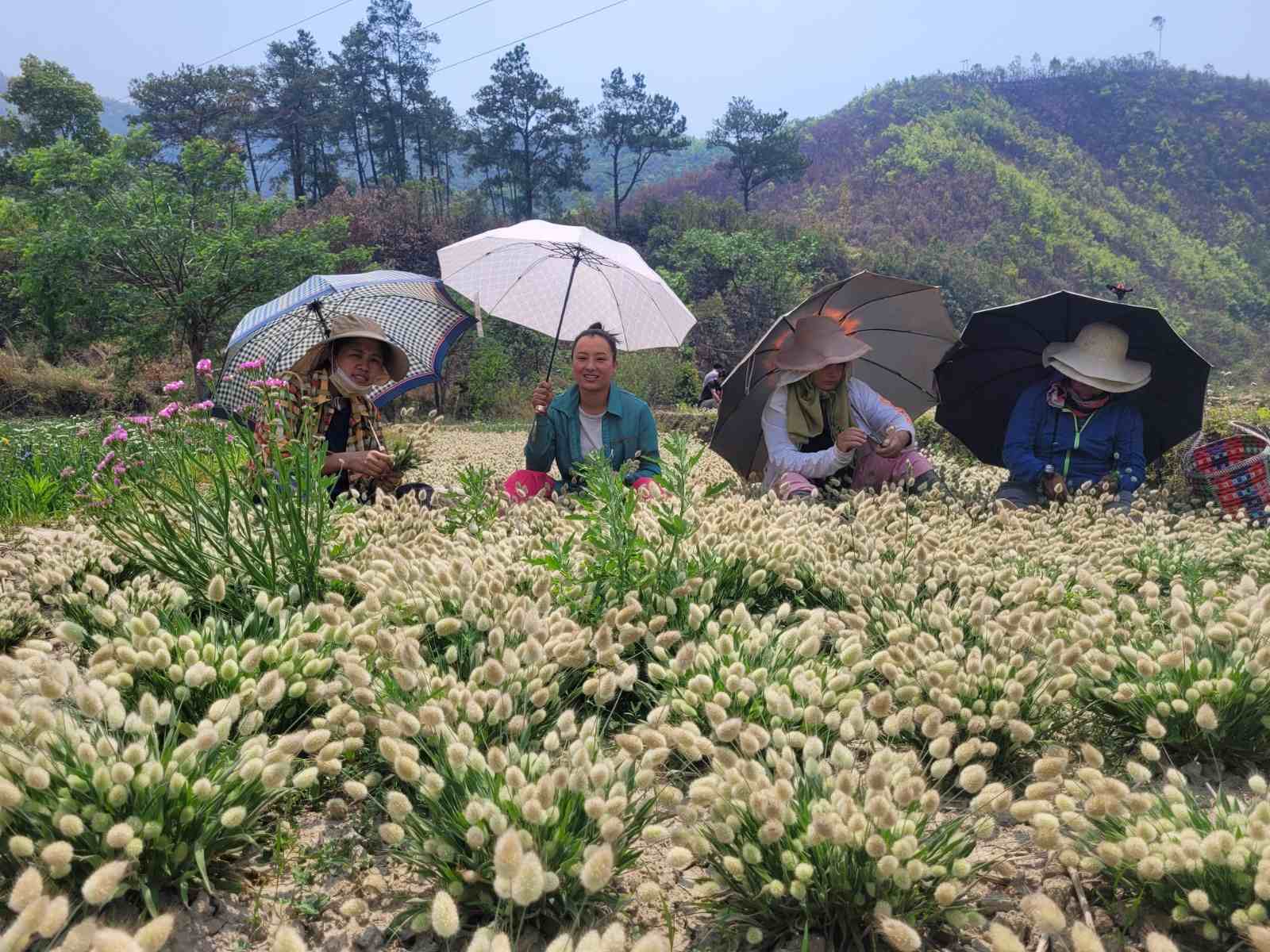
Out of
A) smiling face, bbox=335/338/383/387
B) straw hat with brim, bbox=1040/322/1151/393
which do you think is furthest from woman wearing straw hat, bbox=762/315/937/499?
smiling face, bbox=335/338/383/387

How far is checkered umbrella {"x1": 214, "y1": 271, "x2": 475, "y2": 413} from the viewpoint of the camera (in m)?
5.00

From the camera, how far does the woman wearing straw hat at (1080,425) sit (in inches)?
207

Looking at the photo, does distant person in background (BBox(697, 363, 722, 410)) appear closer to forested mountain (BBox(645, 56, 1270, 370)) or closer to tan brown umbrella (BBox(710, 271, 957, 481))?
tan brown umbrella (BBox(710, 271, 957, 481))

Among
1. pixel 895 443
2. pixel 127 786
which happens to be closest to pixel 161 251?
pixel 895 443

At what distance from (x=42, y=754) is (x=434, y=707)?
808 millimetres

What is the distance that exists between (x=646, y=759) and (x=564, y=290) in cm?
526

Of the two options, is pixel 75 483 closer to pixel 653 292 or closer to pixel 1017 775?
pixel 653 292

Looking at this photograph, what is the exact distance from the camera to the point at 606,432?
5.38 meters

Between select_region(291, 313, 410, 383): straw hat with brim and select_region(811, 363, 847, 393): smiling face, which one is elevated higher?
select_region(291, 313, 410, 383): straw hat with brim

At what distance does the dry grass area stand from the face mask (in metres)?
2.11

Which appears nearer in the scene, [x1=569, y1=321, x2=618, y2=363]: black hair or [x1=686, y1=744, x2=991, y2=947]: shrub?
[x1=686, y1=744, x2=991, y2=947]: shrub

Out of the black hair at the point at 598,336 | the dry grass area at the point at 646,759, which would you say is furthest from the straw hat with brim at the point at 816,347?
the dry grass area at the point at 646,759

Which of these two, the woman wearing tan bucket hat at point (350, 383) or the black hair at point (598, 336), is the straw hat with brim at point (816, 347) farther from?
the woman wearing tan bucket hat at point (350, 383)

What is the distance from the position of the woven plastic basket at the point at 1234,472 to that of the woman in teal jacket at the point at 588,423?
3905mm
